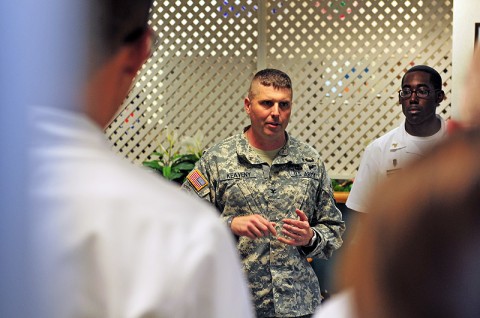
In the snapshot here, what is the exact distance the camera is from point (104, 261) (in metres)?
0.82

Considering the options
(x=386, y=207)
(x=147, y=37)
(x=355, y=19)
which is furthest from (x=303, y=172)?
(x=355, y=19)

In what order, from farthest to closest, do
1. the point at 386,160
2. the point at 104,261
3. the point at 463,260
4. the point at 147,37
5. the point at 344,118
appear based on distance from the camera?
the point at 344,118, the point at 386,160, the point at 147,37, the point at 104,261, the point at 463,260

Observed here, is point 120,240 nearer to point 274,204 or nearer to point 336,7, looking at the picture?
point 274,204

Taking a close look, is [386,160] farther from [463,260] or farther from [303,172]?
[463,260]

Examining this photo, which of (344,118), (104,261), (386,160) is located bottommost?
(344,118)

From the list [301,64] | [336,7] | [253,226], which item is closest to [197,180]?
[253,226]

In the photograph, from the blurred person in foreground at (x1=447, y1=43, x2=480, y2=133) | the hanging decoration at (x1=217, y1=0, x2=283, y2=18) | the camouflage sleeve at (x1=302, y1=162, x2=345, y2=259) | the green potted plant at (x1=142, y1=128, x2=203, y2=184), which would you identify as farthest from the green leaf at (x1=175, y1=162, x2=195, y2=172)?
the blurred person in foreground at (x1=447, y1=43, x2=480, y2=133)

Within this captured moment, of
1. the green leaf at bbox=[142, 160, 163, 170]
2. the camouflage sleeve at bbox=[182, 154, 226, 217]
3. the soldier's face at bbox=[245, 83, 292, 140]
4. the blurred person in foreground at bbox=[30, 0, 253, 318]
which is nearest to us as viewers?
the blurred person in foreground at bbox=[30, 0, 253, 318]

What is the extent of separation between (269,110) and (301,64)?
185 inches

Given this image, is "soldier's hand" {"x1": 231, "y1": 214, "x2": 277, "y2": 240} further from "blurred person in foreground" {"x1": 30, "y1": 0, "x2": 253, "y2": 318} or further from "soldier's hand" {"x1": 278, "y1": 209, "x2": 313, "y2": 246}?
"blurred person in foreground" {"x1": 30, "y1": 0, "x2": 253, "y2": 318}

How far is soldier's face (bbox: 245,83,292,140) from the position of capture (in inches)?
150

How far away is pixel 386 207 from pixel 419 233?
3 centimetres

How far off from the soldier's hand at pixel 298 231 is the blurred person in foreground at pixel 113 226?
258cm

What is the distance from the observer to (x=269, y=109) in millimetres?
3844
